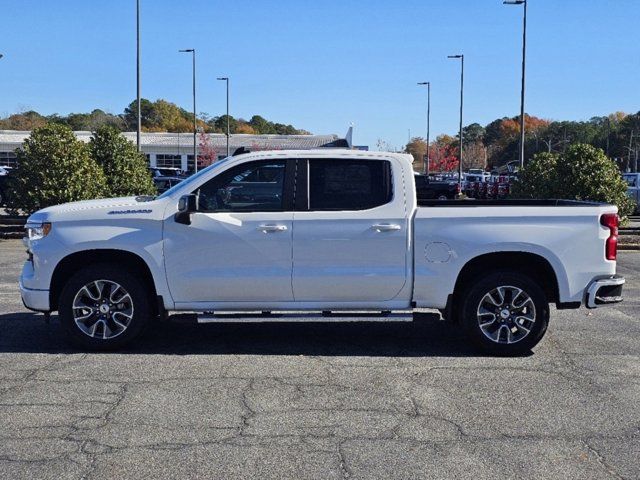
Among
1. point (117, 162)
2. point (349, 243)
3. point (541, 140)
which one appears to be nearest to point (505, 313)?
point (349, 243)

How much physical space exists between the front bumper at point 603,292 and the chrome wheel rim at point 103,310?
429 centimetres

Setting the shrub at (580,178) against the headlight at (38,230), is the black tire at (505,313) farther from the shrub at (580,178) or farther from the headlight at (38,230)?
the shrub at (580,178)

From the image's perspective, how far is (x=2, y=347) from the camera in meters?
7.62

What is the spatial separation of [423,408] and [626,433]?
4.65ft

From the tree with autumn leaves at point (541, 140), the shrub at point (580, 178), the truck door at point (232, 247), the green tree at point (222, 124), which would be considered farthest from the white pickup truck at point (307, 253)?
the green tree at point (222, 124)

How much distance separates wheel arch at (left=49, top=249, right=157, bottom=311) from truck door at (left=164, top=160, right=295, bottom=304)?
32cm

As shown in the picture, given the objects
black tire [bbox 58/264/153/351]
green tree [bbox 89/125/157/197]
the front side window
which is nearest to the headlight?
black tire [bbox 58/264/153/351]

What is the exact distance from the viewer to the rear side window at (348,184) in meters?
7.32

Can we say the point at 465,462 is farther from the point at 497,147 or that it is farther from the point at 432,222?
the point at 497,147

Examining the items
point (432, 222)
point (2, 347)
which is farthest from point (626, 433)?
point (2, 347)

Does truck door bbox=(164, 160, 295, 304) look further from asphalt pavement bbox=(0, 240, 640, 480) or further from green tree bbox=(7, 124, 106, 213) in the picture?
green tree bbox=(7, 124, 106, 213)

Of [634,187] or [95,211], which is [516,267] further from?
[634,187]

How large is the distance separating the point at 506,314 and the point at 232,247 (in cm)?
264

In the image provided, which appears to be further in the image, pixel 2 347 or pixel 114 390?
pixel 2 347
